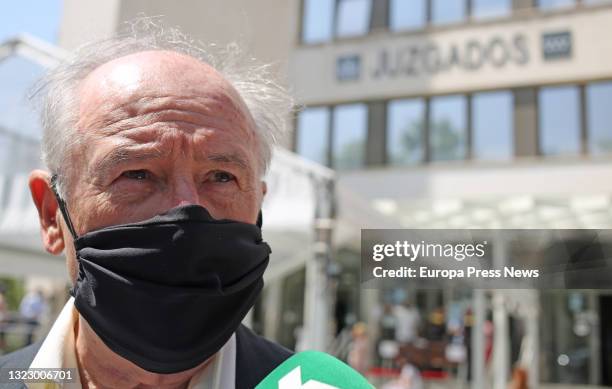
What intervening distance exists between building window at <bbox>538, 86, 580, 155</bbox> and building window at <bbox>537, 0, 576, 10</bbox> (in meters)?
1.38

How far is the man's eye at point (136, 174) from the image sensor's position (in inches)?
34.3

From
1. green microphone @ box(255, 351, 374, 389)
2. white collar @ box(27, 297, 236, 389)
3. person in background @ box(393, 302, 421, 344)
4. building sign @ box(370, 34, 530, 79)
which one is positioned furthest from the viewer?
building sign @ box(370, 34, 530, 79)

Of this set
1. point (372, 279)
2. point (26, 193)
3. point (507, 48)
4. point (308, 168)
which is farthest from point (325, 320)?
point (507, 48)

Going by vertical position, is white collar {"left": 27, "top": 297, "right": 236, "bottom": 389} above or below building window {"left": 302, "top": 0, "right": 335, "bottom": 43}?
below

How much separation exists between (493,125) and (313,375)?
35.5ft

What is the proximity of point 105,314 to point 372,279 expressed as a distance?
1.33 ft

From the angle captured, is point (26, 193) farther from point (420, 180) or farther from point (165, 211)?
point (420, 180)

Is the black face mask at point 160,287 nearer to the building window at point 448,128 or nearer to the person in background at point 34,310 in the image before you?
the person in background at point 34,310

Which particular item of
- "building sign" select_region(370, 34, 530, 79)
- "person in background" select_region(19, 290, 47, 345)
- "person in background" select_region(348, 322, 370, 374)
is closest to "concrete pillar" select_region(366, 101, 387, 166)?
"building sign" select_region(370, 34, 530, 79)

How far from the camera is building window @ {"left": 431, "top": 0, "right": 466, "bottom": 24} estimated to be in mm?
11156

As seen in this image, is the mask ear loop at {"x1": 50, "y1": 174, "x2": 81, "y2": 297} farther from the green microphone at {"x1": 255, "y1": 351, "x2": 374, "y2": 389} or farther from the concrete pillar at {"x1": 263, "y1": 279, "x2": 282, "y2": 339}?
the concrete pillar at {"x1": 263, "y1": 279, "x2": 282, "y2": 339}

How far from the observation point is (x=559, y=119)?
1068 centimetres

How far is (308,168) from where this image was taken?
3.63 metres

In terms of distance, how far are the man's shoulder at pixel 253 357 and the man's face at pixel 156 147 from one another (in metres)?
0.23
